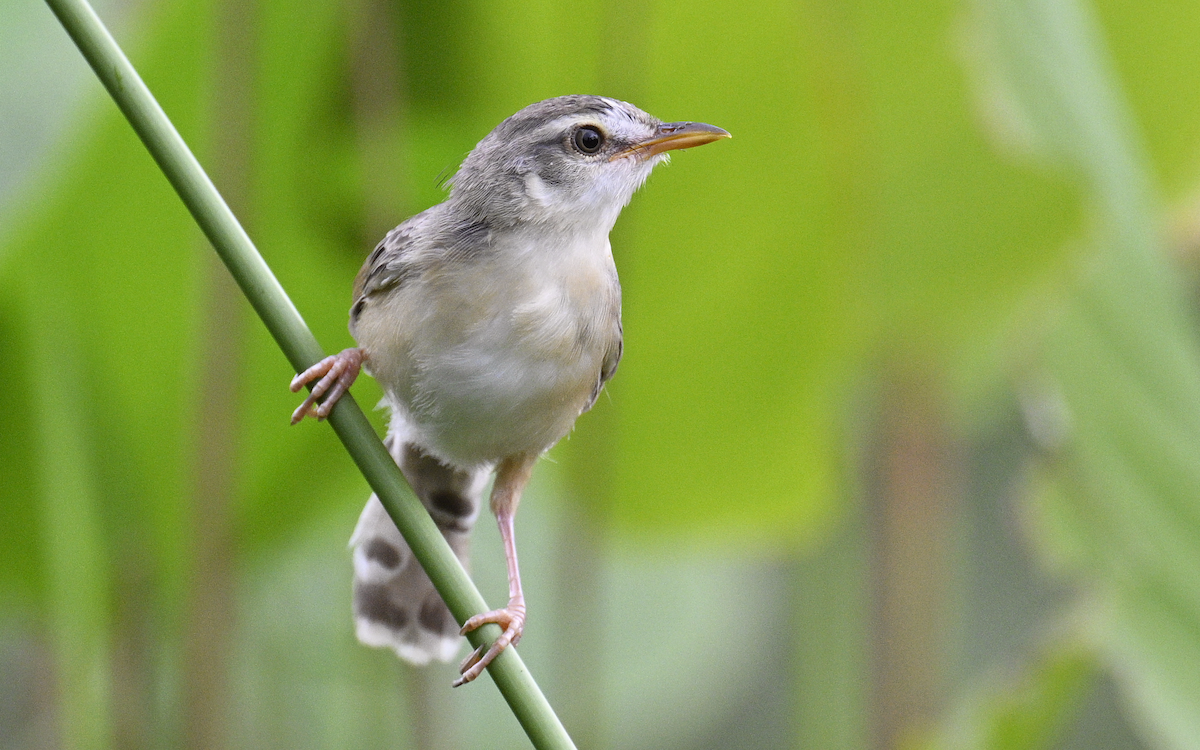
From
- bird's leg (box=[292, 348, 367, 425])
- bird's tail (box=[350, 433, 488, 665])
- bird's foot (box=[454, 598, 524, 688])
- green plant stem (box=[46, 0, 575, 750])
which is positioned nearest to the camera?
green plant stem (box=[46, 0, 575, 750])

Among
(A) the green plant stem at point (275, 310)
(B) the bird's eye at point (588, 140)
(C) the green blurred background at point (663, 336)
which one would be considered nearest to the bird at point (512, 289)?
(B) the bird's eye at point (588, 140)

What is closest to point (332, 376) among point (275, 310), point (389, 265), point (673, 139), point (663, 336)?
point (389, 265)

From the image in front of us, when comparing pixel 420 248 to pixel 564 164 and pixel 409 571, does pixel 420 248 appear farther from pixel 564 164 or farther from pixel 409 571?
pixel 409 571

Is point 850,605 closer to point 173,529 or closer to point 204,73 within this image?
point 173,529

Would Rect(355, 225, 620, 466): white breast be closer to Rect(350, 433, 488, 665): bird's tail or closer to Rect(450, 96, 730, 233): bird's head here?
Rect(450, 96, 730, 233): bird's head

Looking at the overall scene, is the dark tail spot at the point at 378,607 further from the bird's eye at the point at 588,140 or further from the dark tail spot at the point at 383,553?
the bird's eye at the point at 588,140

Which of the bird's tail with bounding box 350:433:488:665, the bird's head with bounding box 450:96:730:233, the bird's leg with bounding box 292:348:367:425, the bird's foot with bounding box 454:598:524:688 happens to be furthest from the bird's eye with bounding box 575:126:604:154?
the bird's foot with bounding box 454:598:524:688
